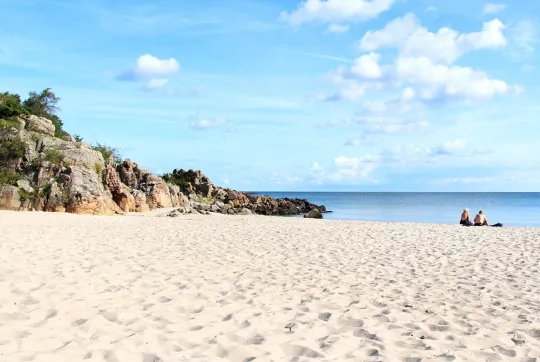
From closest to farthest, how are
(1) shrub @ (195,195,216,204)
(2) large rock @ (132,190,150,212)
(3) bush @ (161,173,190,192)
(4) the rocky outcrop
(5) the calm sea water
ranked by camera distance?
1. (4) the rocky outcrop
2. (2) large rock @ (132,190,150,212)
3. (5) the calm sea water
4. (1) shrub @ (195,195,216,204)
5. (3) bush @ (161,173,190,192)

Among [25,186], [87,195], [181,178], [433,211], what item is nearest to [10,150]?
[25,186]

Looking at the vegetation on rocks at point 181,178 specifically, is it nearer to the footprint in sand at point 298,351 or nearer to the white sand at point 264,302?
the white sand at point 264,302

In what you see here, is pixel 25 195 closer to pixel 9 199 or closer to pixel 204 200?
A: pixel 9 199

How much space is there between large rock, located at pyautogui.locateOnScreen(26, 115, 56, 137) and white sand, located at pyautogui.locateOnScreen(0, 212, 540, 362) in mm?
20388

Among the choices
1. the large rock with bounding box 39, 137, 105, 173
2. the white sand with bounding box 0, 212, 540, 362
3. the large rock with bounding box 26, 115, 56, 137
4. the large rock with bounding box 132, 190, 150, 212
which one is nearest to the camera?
the white sand with bounding box 0, 212, 540, 362

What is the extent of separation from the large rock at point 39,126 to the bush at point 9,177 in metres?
5.01

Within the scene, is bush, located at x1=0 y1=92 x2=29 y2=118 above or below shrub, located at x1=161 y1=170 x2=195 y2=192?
above

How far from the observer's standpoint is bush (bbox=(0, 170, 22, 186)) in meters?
26.0

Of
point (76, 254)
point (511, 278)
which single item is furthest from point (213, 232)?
point (511, 278)

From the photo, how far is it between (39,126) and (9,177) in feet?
20.3

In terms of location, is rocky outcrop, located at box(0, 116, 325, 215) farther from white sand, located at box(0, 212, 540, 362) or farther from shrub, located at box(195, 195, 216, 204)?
white sand, located at box(0, 212, 540, 362)

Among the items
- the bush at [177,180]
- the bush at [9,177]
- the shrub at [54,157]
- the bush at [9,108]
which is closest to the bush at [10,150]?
the bush at [9,177]

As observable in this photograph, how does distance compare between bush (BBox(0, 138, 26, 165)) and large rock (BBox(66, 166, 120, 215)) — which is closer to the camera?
large rock (BBox(66, 166, 120, 215))

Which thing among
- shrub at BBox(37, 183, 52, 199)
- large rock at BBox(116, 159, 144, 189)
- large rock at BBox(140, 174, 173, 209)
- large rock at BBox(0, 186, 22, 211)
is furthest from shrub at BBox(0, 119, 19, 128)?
large rock at BBox(116, 159, 144, 189)
